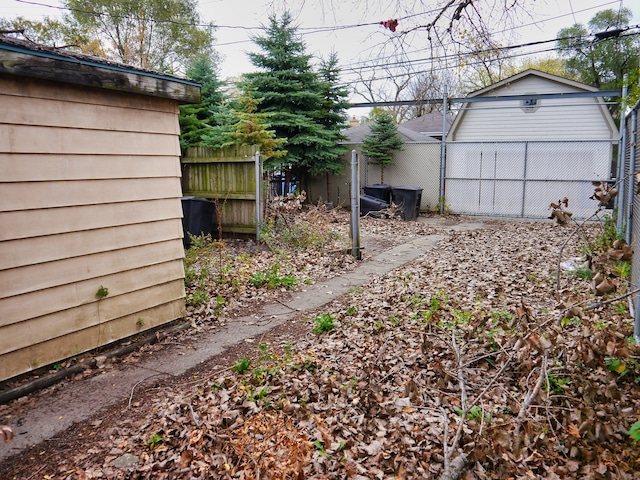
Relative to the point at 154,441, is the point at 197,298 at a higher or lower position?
higher

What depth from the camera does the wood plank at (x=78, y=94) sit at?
345cm

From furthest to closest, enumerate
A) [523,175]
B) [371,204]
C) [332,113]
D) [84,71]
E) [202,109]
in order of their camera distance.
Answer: [332,113]
[523,175]
[202,109]
[371,204]
[84,71]

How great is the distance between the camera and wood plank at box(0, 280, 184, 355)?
11.5 feet

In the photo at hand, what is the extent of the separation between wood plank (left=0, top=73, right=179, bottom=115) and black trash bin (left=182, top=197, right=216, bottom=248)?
3.89 metres

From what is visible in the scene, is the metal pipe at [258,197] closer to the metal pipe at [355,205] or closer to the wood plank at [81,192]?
the metal pipe at [355,205]

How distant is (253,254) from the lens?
8.20 m

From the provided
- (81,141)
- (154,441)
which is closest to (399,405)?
(154,441)

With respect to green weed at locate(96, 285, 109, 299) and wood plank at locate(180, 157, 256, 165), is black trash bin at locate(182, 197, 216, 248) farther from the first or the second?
green weed at locate(96, 285, 109, 299)

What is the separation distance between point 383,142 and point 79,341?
41.6ft

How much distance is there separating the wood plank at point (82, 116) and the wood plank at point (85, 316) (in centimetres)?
146

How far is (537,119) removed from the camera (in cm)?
1653

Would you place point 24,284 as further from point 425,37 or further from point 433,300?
point 425,37

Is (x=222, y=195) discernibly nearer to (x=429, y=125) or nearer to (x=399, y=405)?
(x=399, y=405)

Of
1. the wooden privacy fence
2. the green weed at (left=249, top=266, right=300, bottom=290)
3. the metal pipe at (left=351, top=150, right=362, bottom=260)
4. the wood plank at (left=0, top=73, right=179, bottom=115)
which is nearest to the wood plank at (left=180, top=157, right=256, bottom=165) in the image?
the wooden privacy fence
